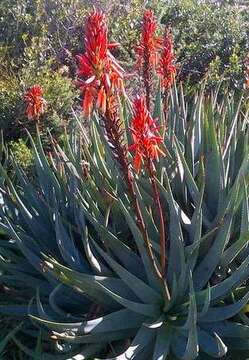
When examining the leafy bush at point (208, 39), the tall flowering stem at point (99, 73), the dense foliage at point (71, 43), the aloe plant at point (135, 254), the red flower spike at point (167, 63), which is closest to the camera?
the tall flowering stem at point (99, 73)

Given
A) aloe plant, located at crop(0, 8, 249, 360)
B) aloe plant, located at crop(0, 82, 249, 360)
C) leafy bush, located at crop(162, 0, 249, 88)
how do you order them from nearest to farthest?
aloe plant, located at crop(0, 8, 249, 360) → aloe plant, located at crop(0, 82, 249, 360) → leafy bush, located at crop(162, 0, 249, 88)

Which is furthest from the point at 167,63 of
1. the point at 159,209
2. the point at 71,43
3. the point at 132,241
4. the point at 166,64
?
the point at 71,43

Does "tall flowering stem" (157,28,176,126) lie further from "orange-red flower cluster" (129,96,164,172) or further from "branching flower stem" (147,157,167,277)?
"orange-red flower cluster" (129,96,164,172)

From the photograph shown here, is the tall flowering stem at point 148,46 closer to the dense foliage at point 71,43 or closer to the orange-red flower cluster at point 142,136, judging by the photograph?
the orange-red flower cluster at point 142,136

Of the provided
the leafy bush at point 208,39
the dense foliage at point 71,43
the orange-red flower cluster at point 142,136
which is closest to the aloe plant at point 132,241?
the orange-red flower cluster at point 142,136

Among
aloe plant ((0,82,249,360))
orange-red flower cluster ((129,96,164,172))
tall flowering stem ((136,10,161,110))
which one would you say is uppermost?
tall flowering stem ((136,10,161,110))

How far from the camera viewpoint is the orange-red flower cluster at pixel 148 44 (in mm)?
3096

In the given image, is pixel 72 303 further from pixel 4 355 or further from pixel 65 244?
pixel 4 355

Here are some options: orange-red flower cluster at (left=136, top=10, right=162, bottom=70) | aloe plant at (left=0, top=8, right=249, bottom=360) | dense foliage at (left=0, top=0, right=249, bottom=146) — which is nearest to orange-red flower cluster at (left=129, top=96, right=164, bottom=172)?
aloe plant at (left=0, top=8, right=249, bottom=360)

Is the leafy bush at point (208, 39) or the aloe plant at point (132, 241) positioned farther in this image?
the leafy bush at point (208, 39)

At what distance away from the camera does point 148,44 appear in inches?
123

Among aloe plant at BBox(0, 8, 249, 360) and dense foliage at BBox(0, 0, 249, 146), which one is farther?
dense foliage at BBox(0, 0, 249, 146)

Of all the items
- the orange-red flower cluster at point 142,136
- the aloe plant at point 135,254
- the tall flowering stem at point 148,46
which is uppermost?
the tall flowering stem at point 148,46

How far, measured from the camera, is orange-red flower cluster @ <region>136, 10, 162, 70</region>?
10.2ft
